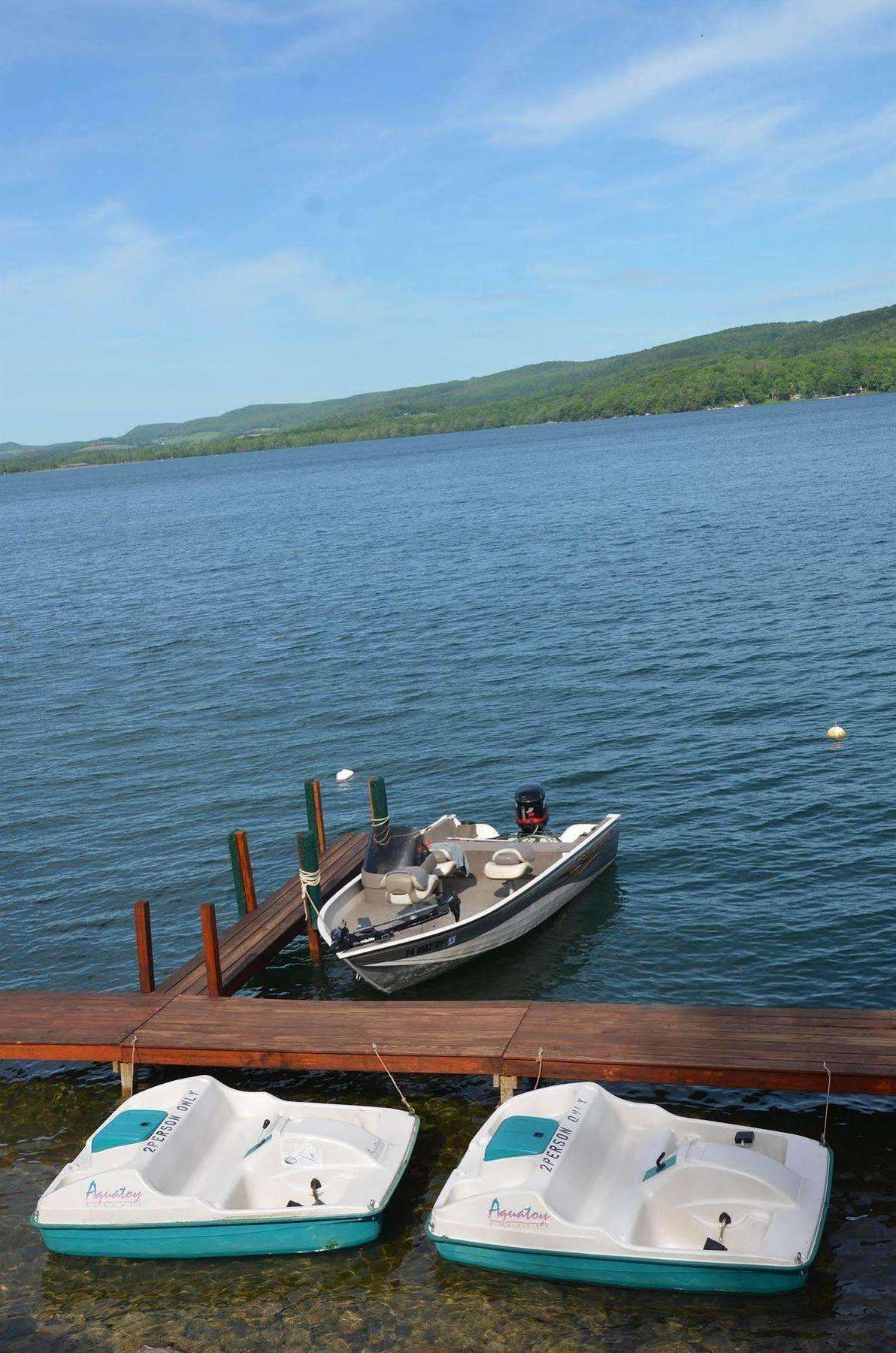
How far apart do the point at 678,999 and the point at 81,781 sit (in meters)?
17.7

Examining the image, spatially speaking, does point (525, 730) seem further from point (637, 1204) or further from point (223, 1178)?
point (637, 1204)

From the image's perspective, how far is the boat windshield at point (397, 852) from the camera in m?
18.6

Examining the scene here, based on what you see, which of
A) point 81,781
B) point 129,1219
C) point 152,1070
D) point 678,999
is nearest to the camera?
point 129,1219

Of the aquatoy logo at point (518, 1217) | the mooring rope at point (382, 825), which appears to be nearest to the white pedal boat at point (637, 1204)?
the aquatoy logo at point (518, 1217)

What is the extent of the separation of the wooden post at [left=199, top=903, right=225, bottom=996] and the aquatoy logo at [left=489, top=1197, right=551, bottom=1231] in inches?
256

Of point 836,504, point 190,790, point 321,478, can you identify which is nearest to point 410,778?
point 190,790

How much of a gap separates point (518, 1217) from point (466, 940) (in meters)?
7.28

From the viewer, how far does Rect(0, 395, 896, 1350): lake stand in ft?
36.1

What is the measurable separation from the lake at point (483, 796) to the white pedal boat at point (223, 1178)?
41 cm

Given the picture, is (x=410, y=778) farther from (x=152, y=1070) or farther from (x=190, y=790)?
(x=152, y=1070)

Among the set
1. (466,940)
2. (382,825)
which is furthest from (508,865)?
(382,825)

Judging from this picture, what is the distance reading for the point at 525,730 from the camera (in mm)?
29953

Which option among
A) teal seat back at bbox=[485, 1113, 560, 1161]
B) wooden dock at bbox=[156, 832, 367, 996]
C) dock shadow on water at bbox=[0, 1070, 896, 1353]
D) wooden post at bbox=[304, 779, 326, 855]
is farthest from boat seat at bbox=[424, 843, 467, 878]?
teal seat back at bbox=[485, 1113, 560, 1161]

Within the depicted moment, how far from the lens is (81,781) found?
29094 mm
